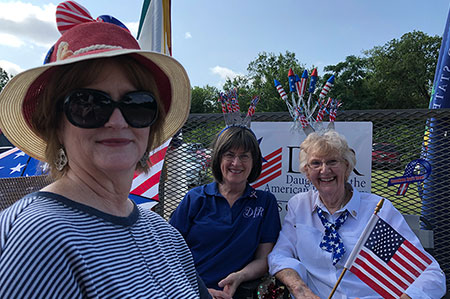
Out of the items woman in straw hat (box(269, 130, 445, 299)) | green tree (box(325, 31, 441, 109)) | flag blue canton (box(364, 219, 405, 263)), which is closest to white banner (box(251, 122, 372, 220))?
woman in straw hat (box(269, 130, 445, 299))

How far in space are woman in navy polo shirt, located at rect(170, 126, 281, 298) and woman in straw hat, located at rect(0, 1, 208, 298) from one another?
44.6 inches

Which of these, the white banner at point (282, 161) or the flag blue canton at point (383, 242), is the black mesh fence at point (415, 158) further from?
the flag blue canton at point (383, 242)

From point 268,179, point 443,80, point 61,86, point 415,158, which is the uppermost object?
point 443,80

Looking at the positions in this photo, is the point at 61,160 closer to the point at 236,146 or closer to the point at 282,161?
the point at 236,146

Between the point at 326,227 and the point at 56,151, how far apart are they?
6.31 feet

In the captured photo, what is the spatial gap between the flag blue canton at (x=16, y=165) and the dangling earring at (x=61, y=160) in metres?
2.54

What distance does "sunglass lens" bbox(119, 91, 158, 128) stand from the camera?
101 cm

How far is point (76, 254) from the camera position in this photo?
29.6 inches

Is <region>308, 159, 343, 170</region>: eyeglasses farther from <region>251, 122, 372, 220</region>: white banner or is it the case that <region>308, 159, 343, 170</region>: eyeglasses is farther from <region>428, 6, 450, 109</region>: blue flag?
<region>428, 6, 450, 109</region>: blue flag

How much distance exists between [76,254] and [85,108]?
0.42 metres

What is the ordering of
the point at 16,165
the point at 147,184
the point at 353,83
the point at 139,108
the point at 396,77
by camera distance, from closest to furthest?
1. the point at 139,108
2. the point at 147,184
3. the point at 16,165
4. the point at 396,77
5. the point at 353,83

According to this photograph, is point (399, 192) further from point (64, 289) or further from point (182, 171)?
point (64, 289)

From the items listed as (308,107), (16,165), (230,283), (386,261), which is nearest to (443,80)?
(308,107)

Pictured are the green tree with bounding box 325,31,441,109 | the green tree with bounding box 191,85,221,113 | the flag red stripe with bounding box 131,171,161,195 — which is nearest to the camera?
the flag red stripe with bounding box 131,171,161,195
